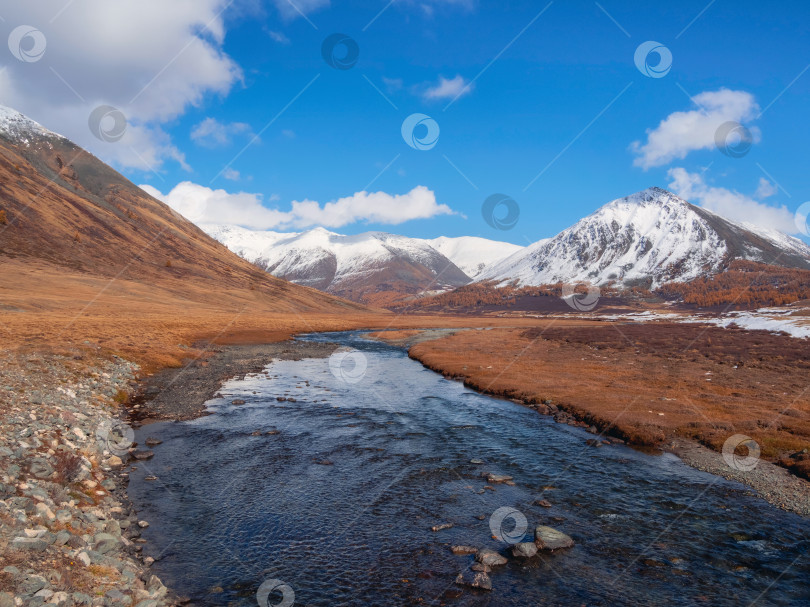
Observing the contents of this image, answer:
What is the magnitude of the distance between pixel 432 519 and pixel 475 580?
412cm

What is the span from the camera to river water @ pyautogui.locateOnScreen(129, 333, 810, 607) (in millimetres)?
13680

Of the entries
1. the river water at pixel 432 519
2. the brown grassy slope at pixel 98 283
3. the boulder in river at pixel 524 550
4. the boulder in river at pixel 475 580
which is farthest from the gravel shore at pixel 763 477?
the brown grassy slope at pixel 98 283

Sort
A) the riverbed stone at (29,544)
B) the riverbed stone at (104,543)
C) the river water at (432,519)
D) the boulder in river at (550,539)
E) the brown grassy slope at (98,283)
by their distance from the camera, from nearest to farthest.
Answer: the riverbed stone at (29,544), the riverbed stone at (104,543), the river water at (432,519), the boulder in river at (550,539), the brown grassy slope at (98,283)

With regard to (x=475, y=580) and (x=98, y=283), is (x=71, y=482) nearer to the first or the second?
(x=475, y=580)

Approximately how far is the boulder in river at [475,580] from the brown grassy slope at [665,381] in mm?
18580

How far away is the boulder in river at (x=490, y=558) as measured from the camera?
589 inches

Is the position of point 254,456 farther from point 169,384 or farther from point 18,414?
point 169,384

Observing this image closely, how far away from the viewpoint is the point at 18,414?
65.6ft

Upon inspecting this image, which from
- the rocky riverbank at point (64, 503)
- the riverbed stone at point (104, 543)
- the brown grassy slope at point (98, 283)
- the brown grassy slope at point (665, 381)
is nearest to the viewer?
the rocky riverbank at point (64, 503)

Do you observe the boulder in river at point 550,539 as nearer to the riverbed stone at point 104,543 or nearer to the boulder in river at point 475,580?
the boulder in river at point 475,580

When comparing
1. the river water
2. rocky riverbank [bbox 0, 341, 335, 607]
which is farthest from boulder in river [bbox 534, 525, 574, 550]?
rocky riverbank [bbox 0, 341, 335, 607]

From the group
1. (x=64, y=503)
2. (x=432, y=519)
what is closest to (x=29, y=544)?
(x=64, y=503)

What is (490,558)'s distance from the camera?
15.1m

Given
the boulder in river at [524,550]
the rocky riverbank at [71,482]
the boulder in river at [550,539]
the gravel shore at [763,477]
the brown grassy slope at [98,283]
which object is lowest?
the brown grassy slope at [98,283]
